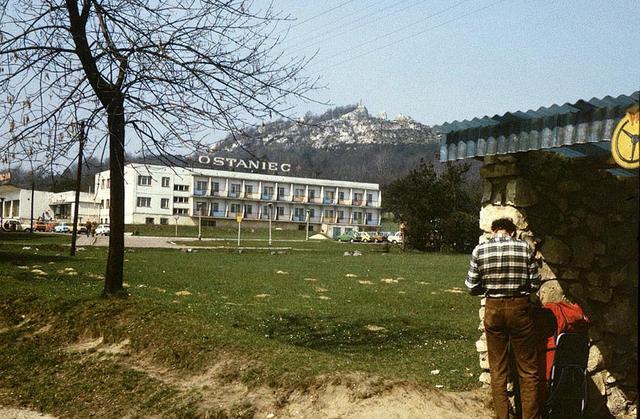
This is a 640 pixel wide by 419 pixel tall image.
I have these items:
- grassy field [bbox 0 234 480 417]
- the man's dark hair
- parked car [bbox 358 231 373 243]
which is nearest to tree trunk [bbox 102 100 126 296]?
grassy field [bbox 0 234 480 417]

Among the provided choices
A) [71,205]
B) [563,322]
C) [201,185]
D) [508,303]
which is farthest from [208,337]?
[71,205]

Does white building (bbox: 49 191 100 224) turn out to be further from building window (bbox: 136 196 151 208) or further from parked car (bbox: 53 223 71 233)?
parked car (bbox: 53 223 71 233)

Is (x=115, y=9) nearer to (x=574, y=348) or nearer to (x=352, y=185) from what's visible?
(x=574, y=348)

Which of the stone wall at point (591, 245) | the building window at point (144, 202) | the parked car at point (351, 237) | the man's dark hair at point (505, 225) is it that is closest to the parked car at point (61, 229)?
the building window at point (144, 202)

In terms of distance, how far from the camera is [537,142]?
6.18m

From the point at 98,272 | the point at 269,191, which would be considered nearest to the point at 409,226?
the point at 98,272

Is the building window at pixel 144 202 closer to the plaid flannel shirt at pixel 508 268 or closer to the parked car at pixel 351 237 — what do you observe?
the parked car at pixel 351 237

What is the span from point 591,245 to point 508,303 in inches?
74.7

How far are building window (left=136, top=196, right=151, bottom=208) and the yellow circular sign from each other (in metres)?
100

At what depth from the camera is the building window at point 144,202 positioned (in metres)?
99.8

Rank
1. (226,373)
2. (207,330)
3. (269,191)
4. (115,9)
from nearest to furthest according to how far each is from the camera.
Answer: (226,373), (207,330), (115,9), (269,191)

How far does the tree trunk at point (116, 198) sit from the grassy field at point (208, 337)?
17.2 inches

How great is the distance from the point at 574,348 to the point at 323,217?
110798mm

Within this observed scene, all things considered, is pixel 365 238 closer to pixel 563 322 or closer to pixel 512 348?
pixel 563 322
